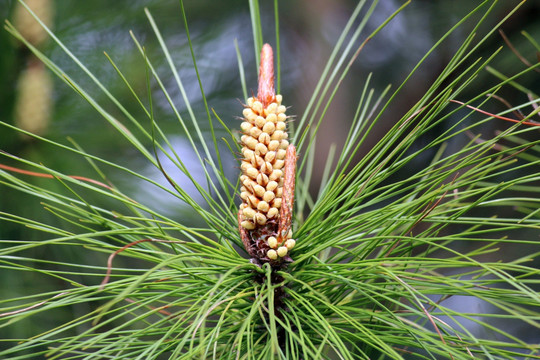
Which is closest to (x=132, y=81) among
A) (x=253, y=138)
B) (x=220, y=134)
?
(x=220, y=134)

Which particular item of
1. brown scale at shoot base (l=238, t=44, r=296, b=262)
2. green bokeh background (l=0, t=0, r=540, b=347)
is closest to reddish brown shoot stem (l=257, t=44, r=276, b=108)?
brown scale at shoot base (l=238, t=44, r=296, b=262)

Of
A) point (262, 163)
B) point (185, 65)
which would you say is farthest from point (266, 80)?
point (185, 65)

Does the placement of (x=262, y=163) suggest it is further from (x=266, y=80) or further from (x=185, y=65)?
(x=185, y=65)

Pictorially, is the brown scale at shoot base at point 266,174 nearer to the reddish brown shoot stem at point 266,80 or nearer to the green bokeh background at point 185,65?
the reddish brown shoot stem at point 266,80

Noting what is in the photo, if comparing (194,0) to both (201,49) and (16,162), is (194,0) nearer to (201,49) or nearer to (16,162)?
(201,49)

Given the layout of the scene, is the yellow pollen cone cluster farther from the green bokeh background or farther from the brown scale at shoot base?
the green bokeh background

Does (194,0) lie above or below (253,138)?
above

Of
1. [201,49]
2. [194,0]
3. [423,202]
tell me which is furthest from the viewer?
[194,0]

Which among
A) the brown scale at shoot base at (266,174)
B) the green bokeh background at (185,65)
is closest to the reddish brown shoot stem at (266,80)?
the brown scale at shoot base at (266,174)
